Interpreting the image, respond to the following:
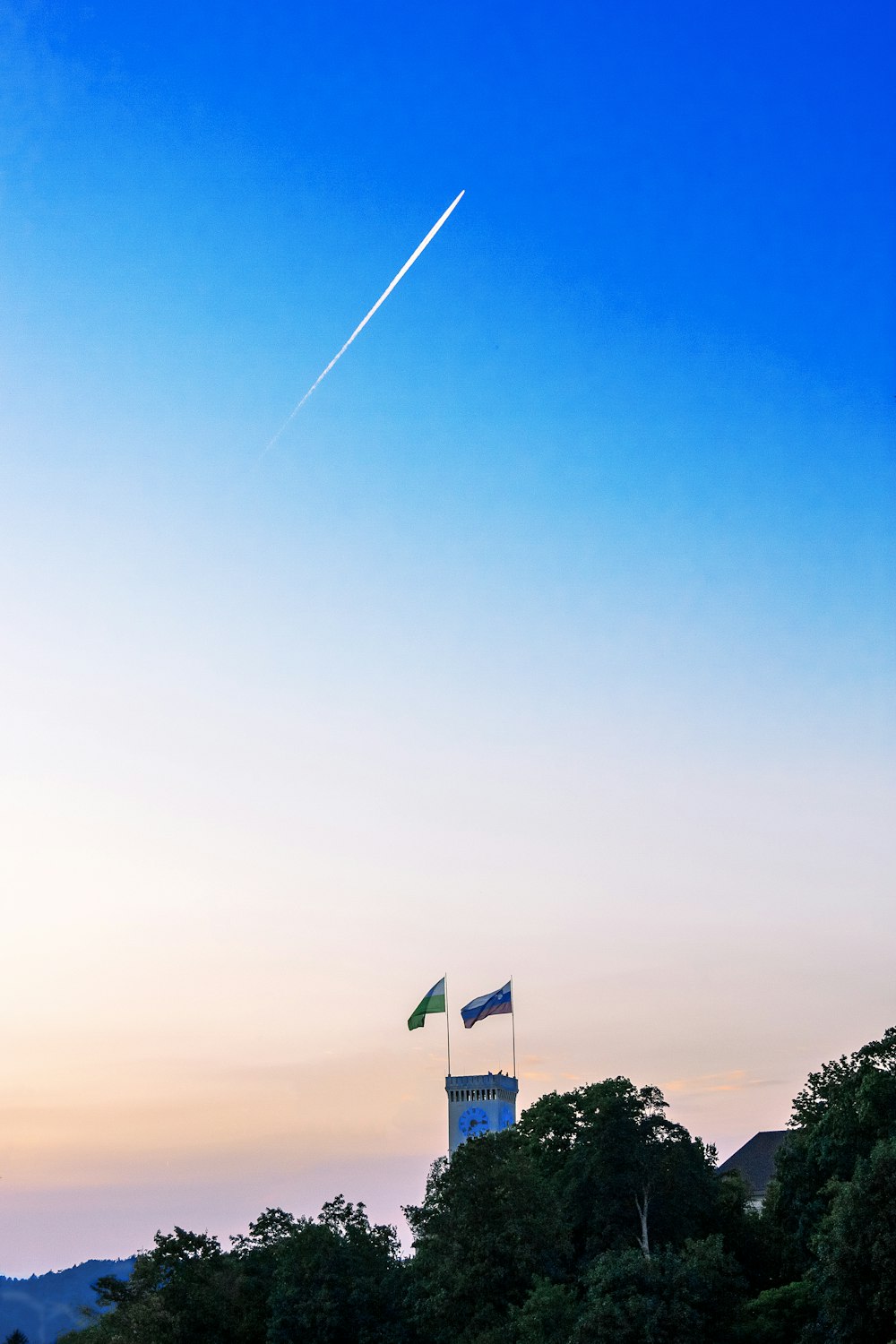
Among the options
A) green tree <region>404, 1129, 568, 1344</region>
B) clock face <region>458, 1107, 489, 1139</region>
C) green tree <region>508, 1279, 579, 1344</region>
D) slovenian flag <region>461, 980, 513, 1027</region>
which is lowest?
green tree <region>508, 1279, 579, 1344</region>

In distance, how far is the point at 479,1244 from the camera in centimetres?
5372

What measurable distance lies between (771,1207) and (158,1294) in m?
27.0

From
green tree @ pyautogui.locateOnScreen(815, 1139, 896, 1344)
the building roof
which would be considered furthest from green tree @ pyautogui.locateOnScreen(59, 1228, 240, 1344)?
the building roof

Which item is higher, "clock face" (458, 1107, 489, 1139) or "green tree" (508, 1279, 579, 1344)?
"clock face" (458, 1107, 489, 1139)

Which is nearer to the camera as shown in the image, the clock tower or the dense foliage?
the dense foliage

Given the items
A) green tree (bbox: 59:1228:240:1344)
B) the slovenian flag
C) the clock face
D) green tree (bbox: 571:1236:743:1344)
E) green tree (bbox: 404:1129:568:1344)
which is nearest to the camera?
green tree (bbox: 571:1236:743:1344)

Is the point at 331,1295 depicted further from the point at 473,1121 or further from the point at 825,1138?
the point at 473,1121

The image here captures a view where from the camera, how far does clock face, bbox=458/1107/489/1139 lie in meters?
97.8

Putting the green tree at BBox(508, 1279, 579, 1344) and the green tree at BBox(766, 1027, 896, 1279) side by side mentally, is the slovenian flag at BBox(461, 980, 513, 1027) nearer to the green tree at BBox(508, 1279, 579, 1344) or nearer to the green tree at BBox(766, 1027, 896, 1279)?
the green tree at BBox(766, 1027, 896, 1279)

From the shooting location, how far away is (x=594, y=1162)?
62.4 metres

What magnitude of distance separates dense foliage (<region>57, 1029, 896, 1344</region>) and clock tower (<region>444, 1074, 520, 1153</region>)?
28536mm

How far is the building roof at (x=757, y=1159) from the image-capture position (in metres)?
105

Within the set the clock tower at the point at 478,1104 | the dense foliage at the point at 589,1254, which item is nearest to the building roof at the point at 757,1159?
the clock tower at the point at 478,1104

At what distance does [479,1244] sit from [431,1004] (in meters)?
35.6
